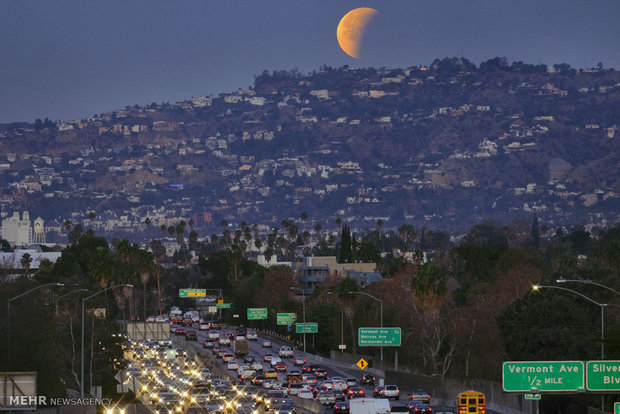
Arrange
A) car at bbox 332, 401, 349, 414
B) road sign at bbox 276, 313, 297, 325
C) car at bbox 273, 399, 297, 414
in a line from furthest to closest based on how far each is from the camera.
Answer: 1. road sign at bbox 276, 313, 297, 325
2. car at bbox 332, 401, 349, 414
3. car at bbox 273, 399, 297, 414

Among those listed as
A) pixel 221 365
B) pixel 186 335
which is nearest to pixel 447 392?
pixel 221 365

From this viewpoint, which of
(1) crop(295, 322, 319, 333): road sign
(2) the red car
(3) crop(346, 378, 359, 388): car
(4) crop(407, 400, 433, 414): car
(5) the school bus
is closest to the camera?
(4) crop(407, 400, 433, 414): car

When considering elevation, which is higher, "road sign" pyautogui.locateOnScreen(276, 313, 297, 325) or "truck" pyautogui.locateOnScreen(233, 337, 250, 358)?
"road sign" pyautogui.locateOnScreen(276, 313, 297, 325)

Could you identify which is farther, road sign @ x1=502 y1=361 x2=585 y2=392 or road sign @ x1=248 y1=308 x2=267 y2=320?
road sign @ x1=248 y1=308 x2=267 y2=320

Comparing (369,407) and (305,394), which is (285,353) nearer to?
(305,394)

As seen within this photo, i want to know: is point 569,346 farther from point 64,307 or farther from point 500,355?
point 64,307

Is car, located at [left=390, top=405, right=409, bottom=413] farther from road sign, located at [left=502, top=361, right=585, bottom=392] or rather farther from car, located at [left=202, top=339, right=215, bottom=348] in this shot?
car, located at [left=202, top=339, right=215, bottom=348]

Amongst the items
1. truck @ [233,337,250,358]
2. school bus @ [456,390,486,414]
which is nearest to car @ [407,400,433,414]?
school bus @ [456,390,486,414]
